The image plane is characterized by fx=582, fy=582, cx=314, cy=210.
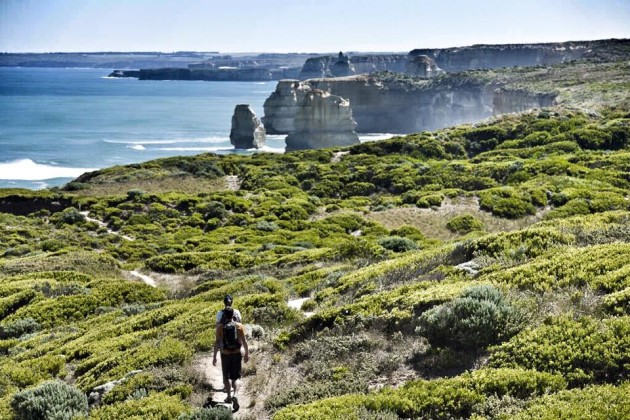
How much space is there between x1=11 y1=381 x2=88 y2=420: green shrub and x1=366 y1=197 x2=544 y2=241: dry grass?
21614 mm

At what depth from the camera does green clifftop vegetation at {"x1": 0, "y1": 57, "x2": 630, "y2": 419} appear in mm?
7523

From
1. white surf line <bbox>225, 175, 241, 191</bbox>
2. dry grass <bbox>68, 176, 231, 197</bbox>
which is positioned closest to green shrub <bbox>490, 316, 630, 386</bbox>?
white surf line <bbox>225, 175, 241, 191</bbox>

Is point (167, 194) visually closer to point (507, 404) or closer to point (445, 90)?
point (507, 404)

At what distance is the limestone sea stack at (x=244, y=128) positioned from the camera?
11206cm

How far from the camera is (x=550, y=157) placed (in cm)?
4178

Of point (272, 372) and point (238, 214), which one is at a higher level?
point (272, 372)

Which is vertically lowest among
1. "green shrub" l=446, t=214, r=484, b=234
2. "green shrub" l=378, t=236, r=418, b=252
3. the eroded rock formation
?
"green shrub" l=446, t=214, r=484, b=234

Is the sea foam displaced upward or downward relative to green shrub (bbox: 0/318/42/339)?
downward

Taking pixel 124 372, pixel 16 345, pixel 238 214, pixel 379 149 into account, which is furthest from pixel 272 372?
pixel 379 149

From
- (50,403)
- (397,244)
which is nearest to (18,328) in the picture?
(50,403)

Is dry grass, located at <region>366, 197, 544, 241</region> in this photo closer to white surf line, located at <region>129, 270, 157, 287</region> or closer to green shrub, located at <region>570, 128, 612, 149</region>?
white surf line, located at <region>129, 270, 157, 287</region>

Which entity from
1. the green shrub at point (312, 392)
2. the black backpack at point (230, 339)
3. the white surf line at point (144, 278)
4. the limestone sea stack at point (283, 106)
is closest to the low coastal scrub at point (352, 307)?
the green shrub at point (312, 392)

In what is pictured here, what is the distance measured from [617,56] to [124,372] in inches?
5760

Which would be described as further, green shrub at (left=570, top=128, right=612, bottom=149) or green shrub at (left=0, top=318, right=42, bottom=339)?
green shrub at (left=570, top=128, right=612, bottom=149)
